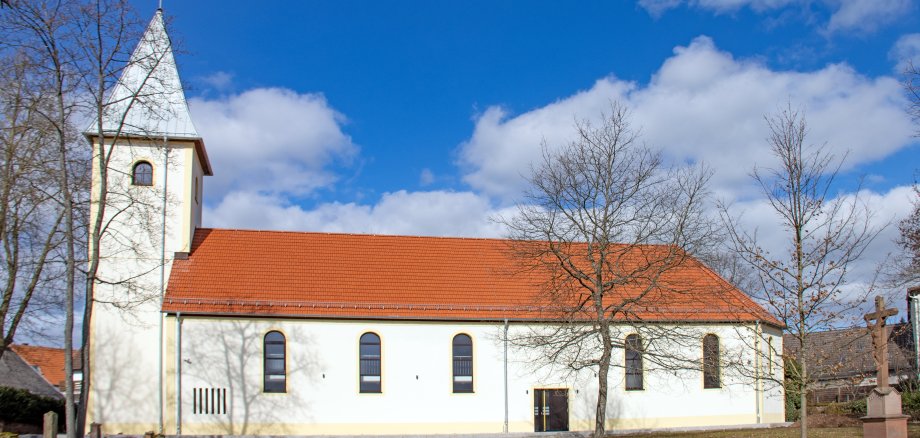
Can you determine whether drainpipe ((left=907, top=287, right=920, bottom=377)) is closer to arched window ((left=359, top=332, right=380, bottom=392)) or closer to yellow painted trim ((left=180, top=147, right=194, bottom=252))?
arched window ((left=359, top=332, right=380, bottom=392))

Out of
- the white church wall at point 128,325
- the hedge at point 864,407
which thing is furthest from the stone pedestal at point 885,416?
the white church wall at point 128,325

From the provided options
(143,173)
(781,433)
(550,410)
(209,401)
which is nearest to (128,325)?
(209,401)

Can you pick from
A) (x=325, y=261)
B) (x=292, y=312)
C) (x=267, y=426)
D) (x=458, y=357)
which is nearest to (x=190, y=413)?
(x=267, y=426)

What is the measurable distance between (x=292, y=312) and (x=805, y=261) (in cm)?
1781

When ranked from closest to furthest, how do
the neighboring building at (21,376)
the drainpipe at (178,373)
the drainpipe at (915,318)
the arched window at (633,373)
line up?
1. the drainpipe at (178,373)
2. the arched window at (633,373)
3. the drainpipe at (915,318)
4. the neighboring building at (21,376)

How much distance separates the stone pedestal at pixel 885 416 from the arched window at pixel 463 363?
13.4 metres

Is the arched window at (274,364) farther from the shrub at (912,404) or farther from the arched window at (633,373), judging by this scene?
the shrub at (912,404)

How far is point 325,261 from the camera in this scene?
31.4 m

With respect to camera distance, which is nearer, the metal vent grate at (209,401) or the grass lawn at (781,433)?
the grass lawn at (781,433)

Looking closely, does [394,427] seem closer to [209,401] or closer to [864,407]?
[209,401]

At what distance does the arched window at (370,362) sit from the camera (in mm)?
28688

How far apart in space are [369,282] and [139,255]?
26.9 ft

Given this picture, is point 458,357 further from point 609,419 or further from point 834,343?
point 834,343

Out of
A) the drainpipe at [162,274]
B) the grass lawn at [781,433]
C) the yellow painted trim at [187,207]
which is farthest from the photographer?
the yellow painted trim at [187,207]
